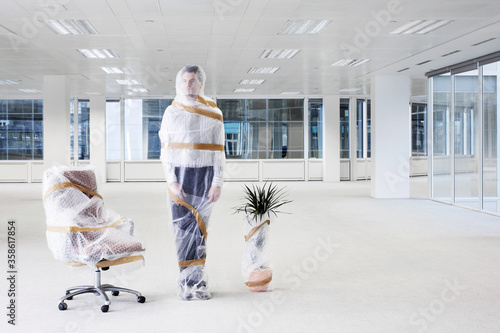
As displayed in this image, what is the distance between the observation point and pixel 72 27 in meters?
7.70

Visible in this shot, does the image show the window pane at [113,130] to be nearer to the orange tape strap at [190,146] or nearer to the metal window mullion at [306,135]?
the metal window mullion at [306,135]

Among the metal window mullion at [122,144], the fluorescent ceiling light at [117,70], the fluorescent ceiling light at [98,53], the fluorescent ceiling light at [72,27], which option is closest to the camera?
the fluorescent ceiling light at [72,27]

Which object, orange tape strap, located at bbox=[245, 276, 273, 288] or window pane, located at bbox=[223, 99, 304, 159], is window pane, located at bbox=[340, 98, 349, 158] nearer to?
window pane, located at bbox=[223, 99, 304, 159]

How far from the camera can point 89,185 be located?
4207 millimetres

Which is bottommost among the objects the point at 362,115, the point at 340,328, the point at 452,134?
the point at 340,328

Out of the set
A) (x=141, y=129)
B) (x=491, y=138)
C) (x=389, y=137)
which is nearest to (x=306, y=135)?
(x=141, y=129)

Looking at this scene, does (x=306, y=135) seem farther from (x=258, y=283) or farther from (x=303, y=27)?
(x=258, y=283)

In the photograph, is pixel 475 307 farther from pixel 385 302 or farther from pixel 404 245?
pixel 404 245

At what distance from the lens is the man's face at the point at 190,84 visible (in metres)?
4.18

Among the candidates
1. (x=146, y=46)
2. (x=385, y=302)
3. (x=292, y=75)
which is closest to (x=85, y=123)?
(x=292, y=75)

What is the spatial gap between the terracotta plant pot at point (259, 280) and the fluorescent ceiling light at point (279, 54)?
6211 mm

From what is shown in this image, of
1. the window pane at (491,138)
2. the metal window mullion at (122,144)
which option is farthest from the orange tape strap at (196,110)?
the metal window mullion at (122,144)

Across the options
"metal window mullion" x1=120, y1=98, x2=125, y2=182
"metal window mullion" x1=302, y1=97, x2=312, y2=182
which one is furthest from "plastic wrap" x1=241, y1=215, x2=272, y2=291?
"metal window mullion" x1=120, y1=98, x2=125, y2=182

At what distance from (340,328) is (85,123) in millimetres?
17238
